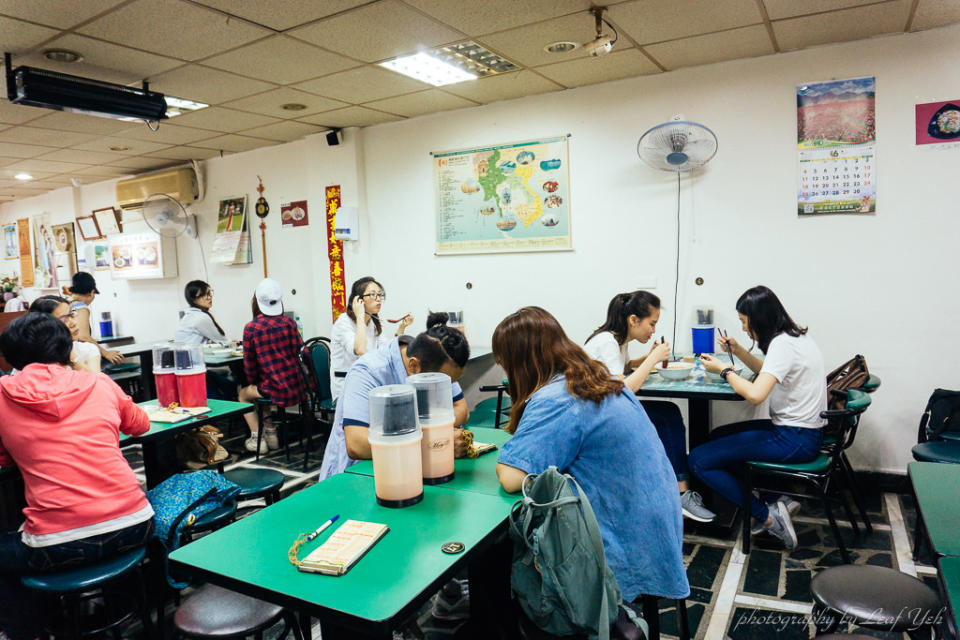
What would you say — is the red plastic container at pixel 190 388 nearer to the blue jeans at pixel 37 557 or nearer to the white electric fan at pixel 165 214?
the blue jeans at pixel 37 557

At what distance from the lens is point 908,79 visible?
3.34m

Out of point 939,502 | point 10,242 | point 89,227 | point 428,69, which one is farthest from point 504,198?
point 10,242

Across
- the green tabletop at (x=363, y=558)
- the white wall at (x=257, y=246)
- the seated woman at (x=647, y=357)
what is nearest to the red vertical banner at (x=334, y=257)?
the white wall at (x=257, y=246)

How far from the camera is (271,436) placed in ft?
15.9

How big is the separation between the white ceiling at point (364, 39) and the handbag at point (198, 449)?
77.2 inches

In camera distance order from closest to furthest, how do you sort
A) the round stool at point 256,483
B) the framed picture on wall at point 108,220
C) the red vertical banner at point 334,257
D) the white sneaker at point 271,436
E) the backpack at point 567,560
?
the backpack at point 567,560, the round stool at point 256,483, the white sneaker at point 271,436, the red vertical banner at point 334,257, the framed picture on wall at point 108,220

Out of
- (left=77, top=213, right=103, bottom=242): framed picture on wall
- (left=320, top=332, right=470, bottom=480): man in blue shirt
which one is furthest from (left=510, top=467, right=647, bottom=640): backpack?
(left=77, top=213, right=103, bottom=242): framed picture on wall

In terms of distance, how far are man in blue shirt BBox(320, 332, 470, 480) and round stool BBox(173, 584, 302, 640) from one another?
60 centimetres

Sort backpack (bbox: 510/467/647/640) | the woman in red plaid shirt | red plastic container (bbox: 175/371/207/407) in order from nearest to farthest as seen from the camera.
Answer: backpack (bbox: 510/467/647/640) → red plastic container (bbox: 175/371/207/407) → the woman in red plaid shirt

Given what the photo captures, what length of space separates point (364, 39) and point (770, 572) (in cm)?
323

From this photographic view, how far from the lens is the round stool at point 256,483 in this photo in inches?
99.1

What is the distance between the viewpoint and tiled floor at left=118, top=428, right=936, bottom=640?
2.31m

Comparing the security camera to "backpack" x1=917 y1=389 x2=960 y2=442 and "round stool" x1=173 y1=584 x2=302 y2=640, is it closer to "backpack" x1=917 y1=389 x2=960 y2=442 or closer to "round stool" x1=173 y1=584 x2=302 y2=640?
"backpack" x1=917 y1=389 x2=960 y2=442

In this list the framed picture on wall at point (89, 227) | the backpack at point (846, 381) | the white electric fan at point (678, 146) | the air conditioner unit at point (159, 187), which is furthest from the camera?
the framed picture on wall at point (89, 227)
